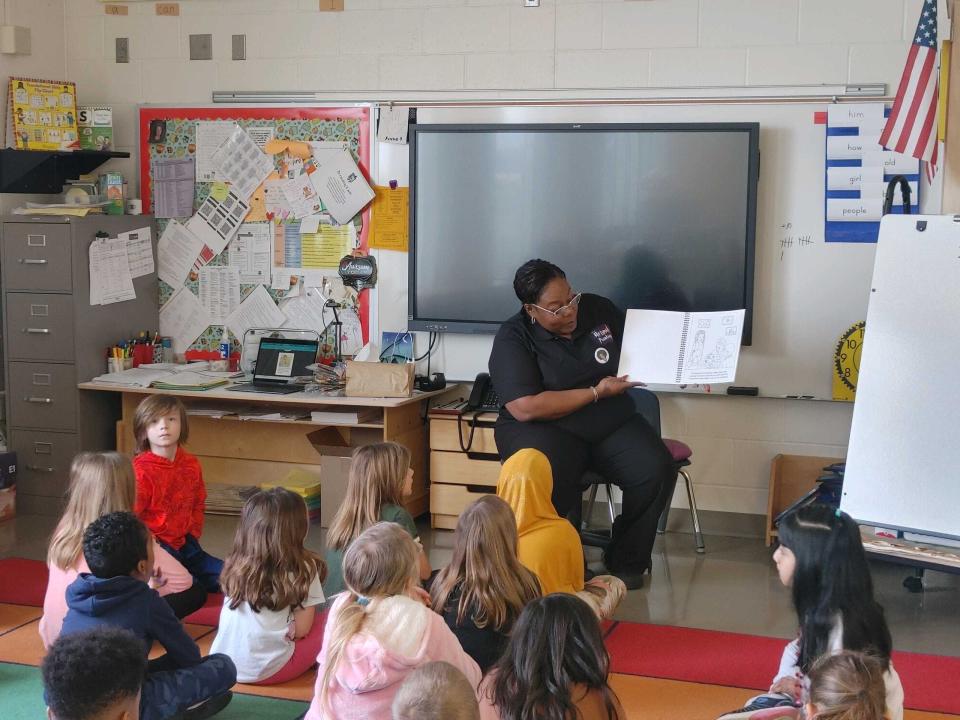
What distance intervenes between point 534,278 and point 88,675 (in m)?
2.72

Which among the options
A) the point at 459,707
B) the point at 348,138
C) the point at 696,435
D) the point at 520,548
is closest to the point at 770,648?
the point at 520,548

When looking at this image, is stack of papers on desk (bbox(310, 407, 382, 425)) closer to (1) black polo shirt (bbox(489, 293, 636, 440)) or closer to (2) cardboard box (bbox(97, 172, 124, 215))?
(1) black polo shirt (bbox(489, 293, 636, 440))

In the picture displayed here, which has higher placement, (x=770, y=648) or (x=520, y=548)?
(x=520, y=548)

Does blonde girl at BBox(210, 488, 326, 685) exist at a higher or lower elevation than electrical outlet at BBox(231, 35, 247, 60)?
lower

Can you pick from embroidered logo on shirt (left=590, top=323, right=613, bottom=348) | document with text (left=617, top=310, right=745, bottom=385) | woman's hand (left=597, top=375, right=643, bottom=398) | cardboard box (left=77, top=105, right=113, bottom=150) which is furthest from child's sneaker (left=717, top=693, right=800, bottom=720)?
cardboard box (left=77, top=105, right=113, bottom=150)

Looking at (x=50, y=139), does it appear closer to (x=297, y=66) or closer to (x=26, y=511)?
(x=297, y=66)

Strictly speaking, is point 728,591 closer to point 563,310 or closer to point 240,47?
point 563,310

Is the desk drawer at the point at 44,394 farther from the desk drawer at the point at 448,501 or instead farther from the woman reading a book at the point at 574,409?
the woman reading a book at the point at 574,409

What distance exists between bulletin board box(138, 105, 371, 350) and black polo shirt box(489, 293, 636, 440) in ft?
4.26

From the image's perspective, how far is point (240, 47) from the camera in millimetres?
5684

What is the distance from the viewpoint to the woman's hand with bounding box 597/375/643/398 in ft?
14.4

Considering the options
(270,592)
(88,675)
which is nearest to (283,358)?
(270,592)

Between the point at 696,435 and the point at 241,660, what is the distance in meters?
2.61

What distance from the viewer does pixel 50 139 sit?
18.5 ft
